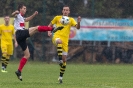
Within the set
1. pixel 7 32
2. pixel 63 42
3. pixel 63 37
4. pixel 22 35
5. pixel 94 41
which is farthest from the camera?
pixel 94 41

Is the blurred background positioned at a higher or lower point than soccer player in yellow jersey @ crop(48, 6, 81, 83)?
lower

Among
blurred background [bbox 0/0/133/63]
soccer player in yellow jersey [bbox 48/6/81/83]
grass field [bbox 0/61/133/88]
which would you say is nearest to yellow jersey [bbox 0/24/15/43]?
grass field [bbox 0/61/133/88]

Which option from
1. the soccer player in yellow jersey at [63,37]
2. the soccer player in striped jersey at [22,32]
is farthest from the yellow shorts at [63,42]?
the soccer player in striped jersey at [22,32]

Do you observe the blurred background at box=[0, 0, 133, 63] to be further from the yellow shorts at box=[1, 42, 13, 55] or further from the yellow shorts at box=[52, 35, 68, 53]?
the yellow shorts at box=[52, 35, 68, 53]

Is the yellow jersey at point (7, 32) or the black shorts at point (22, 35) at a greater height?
the black shorts at point (22, 35)

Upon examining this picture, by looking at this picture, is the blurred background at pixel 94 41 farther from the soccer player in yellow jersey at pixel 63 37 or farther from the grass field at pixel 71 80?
the soccer player in yellow jersey at pixel 63 37

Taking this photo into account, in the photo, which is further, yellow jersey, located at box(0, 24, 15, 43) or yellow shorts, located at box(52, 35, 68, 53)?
yellow jersey, located at box(0, 24, 15, 43)

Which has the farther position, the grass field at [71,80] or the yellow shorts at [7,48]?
the yellow shorts at [7,48]

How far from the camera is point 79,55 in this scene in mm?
29391

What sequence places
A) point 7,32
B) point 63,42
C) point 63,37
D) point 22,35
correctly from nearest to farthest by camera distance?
point 22,35
point 63,42
point 63,37
point 7,32

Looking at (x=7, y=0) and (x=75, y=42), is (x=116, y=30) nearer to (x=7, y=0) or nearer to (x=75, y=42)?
(x=75, y=42)

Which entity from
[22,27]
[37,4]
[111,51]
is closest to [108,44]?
[111,51]

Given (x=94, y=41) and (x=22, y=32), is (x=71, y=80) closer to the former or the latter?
(x=22, y=32)

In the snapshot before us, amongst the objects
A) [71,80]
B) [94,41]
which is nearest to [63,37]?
[71,80]
